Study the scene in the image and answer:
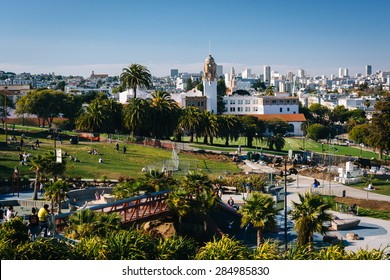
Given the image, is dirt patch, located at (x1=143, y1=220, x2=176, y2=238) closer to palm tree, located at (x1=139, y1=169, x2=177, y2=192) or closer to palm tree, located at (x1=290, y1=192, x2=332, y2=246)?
palm tree, located at (x1=139, y1=169, x2=177, y2=192)

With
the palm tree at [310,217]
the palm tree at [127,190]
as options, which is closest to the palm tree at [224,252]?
the palm tree at [310,217]

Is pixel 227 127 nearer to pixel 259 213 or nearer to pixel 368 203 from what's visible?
pixel 368 203

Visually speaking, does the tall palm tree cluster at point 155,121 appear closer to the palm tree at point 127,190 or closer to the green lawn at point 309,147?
the green lawn at point 309,147

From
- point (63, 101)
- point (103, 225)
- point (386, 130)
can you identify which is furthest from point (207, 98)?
point (103, 225)

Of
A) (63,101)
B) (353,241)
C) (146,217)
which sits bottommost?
(353,241)

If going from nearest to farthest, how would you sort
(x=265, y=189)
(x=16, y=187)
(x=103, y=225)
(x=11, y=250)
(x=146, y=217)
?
(x=11, y=250) → (x=103, y=225) → (x=146, y=217) → (x=16, y=187) → (x=265, y=189)

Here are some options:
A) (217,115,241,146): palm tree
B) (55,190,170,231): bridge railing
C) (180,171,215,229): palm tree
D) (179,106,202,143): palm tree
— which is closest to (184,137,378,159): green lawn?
(217,115,241,146): palm tree
